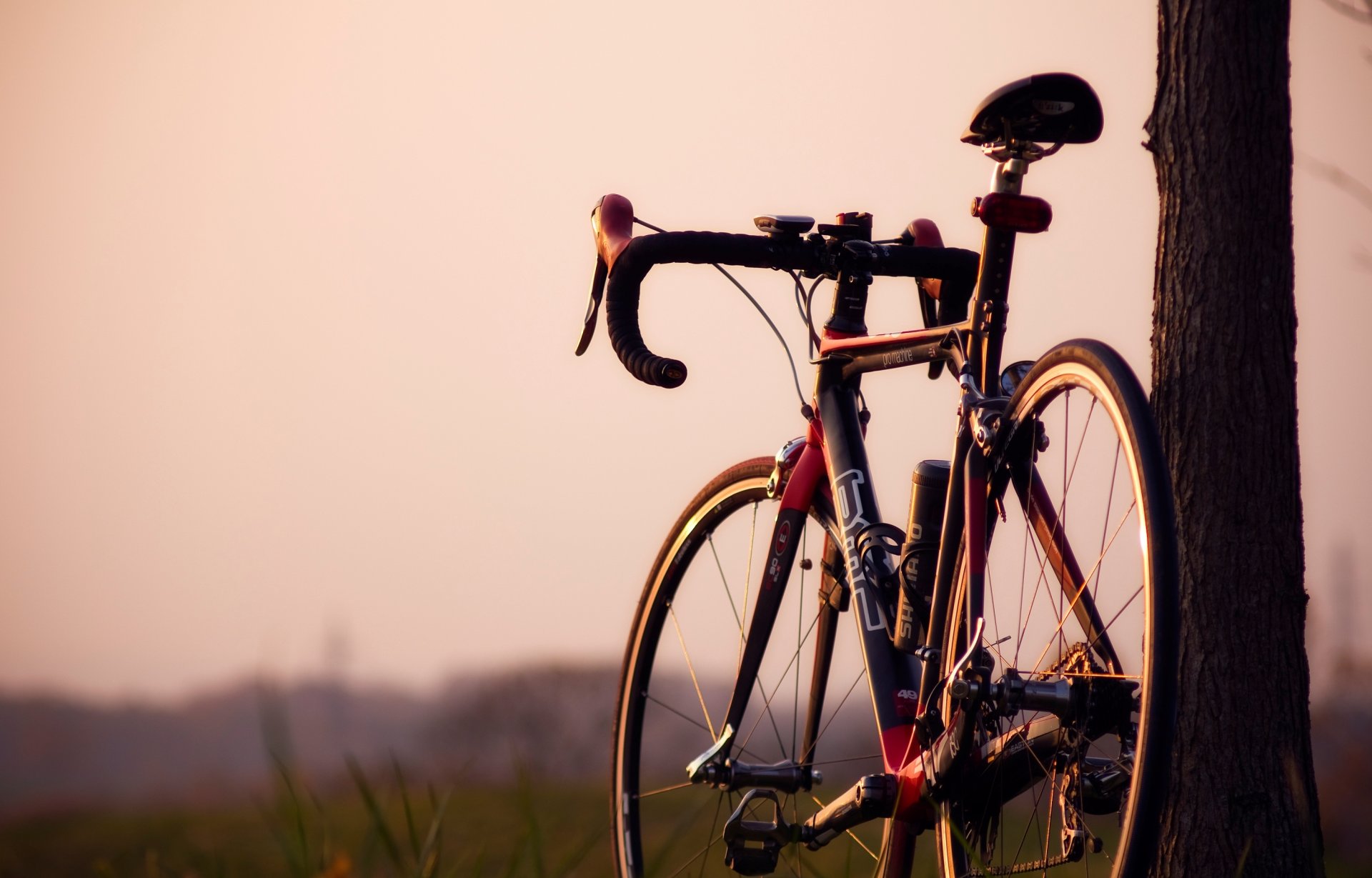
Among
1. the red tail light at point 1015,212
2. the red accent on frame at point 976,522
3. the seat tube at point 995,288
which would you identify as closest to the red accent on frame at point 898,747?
the red accent on frame at point 976,522

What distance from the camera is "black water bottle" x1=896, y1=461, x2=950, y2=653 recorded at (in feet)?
6.49

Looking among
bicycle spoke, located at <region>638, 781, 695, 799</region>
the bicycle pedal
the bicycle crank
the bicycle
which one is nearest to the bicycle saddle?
the bicycle

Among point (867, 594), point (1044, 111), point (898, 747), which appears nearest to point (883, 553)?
point (867, 594)

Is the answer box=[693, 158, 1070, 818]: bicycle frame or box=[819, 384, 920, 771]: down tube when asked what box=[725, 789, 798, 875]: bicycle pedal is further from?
box=[819, 384, 920, 771]: down tube

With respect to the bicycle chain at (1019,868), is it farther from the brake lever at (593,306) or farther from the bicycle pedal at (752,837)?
the brake lever at (593,306)

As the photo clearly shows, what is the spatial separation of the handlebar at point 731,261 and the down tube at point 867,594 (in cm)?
25

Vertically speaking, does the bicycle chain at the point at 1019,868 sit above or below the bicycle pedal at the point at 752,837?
above

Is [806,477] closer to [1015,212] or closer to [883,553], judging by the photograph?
[883,553]

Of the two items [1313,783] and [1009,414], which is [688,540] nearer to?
[1009,414]

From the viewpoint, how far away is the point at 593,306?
261 cm

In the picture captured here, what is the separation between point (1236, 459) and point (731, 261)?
3.26 ft

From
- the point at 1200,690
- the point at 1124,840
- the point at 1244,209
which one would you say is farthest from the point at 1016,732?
the point at 1244,209

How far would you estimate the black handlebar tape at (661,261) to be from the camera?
2.13 meters

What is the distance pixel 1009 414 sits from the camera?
1771mm
